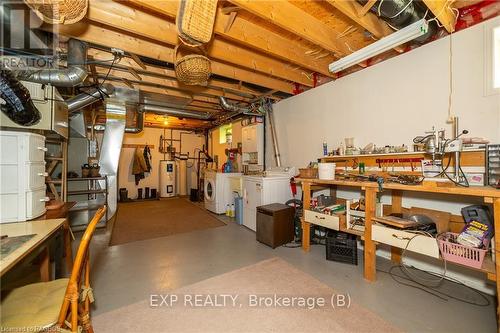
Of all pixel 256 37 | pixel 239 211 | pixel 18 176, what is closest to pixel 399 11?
pixel 256 37

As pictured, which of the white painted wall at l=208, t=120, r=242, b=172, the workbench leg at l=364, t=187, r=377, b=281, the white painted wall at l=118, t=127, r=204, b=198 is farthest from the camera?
the white painted wall at l=118, t=127, r=204, b=198

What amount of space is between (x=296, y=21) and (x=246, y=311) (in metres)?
2.67

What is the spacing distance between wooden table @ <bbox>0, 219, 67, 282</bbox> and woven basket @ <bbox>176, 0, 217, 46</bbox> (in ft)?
5.57

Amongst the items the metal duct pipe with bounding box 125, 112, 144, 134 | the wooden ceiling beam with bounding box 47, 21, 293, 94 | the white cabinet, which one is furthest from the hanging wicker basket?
the metal duct pipe with bounding box 125, 112, 144, 134

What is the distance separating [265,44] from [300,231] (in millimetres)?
2577

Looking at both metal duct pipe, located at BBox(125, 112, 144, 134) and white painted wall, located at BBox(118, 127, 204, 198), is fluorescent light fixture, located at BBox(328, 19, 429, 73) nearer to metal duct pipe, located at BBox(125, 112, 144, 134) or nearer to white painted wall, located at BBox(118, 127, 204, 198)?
metal duct pipe, located at BBox(125, 112, 144, 134)

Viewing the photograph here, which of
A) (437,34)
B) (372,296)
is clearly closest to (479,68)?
(437,34)

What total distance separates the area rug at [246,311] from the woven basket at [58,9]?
2.22 m

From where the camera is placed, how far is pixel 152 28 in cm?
212

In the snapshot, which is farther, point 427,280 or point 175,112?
point 175,112

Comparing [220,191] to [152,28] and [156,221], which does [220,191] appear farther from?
[152,28]

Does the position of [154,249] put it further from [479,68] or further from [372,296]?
[479,68]

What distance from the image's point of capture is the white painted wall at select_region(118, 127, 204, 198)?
7074 mm

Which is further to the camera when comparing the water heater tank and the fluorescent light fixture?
the water heater tank
